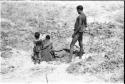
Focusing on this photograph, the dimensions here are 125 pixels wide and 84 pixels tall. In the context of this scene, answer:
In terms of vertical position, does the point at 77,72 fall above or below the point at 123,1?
below

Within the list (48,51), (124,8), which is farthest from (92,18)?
(48,51)

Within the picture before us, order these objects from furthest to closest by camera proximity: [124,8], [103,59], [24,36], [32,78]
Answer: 1. [124,8]
2. [24,36]
3. [103,59]
4. [32,78]

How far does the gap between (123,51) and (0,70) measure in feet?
12.3

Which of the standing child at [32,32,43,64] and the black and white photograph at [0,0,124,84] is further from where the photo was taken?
the standing child at [32,32,43,64]

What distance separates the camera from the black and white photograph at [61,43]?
8.46 meters

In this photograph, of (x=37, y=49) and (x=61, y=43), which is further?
(x=61, y=43)

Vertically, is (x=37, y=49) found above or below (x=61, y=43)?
above

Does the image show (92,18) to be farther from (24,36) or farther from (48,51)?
(48,51)

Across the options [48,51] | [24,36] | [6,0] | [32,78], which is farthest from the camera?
[6,0]

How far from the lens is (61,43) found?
1134 cm

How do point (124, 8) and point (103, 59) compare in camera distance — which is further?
point (124, 8)

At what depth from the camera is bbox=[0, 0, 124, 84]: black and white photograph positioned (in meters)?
→ 8.46

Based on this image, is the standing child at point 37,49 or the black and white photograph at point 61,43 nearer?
the black and white photograph at point 61,43

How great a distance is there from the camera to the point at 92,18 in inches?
527
